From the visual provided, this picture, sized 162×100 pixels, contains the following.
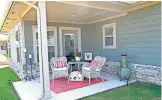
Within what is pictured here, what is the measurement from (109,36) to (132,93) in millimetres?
3330

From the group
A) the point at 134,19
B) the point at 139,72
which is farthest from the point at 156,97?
the point at 134,19

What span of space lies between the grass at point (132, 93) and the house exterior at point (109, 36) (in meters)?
0.64

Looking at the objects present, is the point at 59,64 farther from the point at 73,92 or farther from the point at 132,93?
the point at 132,93

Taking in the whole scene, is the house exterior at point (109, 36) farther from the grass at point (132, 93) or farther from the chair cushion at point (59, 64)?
the chair cushion at point (59, 64)

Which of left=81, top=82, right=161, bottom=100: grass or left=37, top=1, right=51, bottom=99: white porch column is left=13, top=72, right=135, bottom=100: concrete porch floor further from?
left=37, top=1, right=51, bottom=99: white porch column

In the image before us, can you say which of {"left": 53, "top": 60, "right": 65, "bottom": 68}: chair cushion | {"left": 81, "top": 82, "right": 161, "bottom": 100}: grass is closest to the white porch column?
{"left": 81, "top": 82, "right": 161, "bottom": 100}: grass

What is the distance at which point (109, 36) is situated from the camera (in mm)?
7066

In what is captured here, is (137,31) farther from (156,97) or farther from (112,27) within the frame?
(156,97)

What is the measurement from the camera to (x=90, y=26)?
832 cm

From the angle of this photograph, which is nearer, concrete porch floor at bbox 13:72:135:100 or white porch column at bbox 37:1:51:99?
white porch column at bbox 37:1:51:99

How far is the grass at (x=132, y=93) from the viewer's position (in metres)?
3.99

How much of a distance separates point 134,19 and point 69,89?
11.5 ft

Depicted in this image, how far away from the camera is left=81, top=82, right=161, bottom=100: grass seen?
157 inches

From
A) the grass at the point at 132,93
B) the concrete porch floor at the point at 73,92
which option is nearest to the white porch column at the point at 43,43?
the concrete porch floor at the point at 73,92
